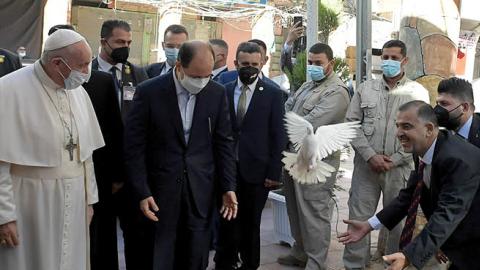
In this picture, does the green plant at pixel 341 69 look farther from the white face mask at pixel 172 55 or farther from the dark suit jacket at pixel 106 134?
the dark suit jacket at pixel 106 134

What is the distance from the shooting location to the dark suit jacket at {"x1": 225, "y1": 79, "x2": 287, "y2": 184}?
4621mm

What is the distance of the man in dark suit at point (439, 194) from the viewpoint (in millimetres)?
2859

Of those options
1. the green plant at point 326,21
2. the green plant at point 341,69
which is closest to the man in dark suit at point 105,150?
the green plant at point 341,69

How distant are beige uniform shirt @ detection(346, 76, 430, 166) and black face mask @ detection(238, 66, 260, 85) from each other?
3.02 ft

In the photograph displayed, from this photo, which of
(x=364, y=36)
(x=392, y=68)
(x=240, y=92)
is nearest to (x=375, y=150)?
(x=392, y=68)

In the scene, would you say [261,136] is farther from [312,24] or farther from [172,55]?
[312,24]

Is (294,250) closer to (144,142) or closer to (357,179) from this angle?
(357,179)

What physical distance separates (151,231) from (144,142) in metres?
0.59

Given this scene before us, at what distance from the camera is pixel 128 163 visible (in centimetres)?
355

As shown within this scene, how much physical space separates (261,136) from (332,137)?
74 cm

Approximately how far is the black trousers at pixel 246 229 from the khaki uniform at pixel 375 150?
0.88 meters

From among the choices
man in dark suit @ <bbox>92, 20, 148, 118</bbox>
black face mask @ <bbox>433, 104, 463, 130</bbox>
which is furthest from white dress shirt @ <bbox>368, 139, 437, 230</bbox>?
man in dark suit @ <bbox>92, 20, 148, 118</bbox>

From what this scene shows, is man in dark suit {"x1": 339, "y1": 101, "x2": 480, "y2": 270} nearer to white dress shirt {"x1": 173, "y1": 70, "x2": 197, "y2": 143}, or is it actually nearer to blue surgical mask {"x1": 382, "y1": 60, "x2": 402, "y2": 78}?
white dress shirt {"x1": 173, "y1": 70, "x2": 197, "y2": 143}

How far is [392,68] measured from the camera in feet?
16.0
